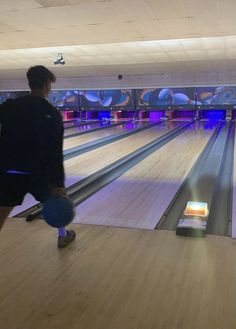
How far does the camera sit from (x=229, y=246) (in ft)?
9.85

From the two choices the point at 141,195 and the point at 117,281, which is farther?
the point at 141,195

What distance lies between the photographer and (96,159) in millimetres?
7133

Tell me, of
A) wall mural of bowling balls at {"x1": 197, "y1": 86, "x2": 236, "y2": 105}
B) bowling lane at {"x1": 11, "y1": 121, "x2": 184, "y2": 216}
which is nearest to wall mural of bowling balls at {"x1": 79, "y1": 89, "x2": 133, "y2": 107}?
wall mural of bowling balls at {"x1": 197, "y1": 86, "x2": 236, "y2": 105}

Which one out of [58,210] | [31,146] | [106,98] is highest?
[106,98]

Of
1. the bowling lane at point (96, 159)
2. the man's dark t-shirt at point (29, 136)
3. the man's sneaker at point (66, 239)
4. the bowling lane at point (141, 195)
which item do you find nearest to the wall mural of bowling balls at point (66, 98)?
the bowling lane at point (96, 159)

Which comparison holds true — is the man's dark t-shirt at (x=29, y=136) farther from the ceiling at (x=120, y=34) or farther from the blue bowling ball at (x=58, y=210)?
the ceiling at (x=120, y=34)

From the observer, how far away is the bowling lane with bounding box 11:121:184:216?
5.28 meters

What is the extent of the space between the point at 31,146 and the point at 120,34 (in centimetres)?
477

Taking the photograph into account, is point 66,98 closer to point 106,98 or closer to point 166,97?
point 106,98

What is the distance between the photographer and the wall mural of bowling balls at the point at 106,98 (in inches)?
643

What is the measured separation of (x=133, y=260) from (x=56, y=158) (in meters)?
0.97

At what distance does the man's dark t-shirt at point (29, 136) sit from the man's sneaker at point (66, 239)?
0.84m

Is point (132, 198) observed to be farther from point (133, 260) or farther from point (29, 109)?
point (29, 109)

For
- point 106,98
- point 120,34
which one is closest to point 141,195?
point 120,34
